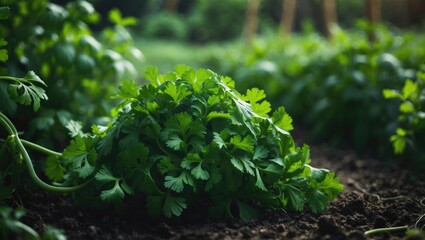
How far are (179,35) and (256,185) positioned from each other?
33.2ft

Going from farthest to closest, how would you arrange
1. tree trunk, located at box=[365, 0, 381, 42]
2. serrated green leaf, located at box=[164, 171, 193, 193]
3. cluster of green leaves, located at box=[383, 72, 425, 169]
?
tree trunk, located at box=[365, 0, 381, 42] < cluster of green leaves, located at box=[383, 72, 425, 169] < serrated green leaf, located at box=[164, 171, 193, 193]

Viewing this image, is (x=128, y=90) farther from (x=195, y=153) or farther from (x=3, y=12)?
(x=3, y=12)

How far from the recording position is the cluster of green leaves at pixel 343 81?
4031mm

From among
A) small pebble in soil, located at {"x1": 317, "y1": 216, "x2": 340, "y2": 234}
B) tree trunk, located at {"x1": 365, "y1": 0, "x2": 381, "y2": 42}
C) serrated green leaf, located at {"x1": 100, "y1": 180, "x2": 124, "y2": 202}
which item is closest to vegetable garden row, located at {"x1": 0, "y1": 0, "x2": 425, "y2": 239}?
serrated green leaf, located at {"x1": 100, "y1": 180, "x2": 124, "y2": 202}

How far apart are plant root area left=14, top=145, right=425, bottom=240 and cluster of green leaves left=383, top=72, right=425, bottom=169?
40cm

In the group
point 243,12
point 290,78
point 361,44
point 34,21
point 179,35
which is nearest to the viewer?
point 34,21

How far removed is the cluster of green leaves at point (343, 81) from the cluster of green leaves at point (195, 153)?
1.79m

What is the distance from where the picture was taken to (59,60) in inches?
117

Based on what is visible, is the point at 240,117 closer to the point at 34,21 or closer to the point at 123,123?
the point at 123,123

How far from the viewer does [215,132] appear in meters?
2.12

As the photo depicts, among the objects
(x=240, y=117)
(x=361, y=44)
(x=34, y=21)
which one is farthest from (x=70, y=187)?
(x=361, y=44)

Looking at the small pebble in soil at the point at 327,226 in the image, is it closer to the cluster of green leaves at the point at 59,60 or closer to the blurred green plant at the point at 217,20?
the cluster of green leaves at the point at 59,60

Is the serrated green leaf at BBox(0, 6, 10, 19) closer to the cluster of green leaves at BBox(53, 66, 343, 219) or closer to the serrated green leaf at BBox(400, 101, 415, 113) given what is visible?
the cluster of green leaves at BBox(53, 66, 343, 219)

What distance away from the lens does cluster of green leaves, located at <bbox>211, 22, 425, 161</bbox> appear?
4.03 metres
